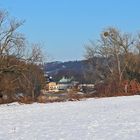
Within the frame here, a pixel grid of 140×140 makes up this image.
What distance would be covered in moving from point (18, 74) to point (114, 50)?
3440 cm

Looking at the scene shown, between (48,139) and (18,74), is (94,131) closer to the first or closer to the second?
(48,139)

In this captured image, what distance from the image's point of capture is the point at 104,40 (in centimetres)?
8781

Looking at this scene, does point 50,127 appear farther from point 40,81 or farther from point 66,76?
point 66,76

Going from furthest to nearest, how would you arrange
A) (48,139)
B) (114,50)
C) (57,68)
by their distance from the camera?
(57,68) < (114,50) < (48,139)

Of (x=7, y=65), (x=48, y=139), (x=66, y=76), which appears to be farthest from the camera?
(x=66, y=76)

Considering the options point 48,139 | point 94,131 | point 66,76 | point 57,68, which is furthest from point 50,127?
point 57,68

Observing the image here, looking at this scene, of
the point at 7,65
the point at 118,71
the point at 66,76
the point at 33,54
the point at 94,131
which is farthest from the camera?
the point at 66,76

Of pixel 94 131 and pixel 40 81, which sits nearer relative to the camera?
pixel 94 131

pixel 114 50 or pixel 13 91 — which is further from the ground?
pixel 114 50

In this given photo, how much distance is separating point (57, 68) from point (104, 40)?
102 meters

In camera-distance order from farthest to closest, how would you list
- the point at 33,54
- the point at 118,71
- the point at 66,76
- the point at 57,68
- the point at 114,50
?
the point at 57,68, the point at 66,76, the point at 114,50, the point at 118,71, the point at 33,54

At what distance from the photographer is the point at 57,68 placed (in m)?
189

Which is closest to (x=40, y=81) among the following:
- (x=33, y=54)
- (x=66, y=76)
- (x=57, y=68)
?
(x=33, y=54)

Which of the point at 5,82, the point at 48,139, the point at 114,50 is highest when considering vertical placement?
the point at 114,50
